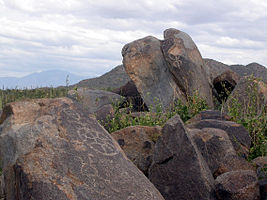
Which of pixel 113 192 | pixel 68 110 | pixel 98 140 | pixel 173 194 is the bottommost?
pixel 173 194

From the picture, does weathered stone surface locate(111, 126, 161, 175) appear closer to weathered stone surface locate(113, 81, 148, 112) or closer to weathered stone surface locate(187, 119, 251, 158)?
weathered stone surface locate(187, 119, 251, 158)

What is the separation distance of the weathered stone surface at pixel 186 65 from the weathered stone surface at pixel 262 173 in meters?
5.00

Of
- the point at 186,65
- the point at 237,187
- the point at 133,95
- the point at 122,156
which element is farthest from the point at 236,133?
the point at 133,95

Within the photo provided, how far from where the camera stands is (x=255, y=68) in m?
23.9

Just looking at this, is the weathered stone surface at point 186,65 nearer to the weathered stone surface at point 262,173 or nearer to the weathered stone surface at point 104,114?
the weathered stone surface at point 104,114

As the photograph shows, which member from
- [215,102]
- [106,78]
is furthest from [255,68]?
[215,102]

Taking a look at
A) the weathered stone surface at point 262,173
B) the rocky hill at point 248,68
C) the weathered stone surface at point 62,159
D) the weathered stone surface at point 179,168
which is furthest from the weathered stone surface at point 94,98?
the rocky hill at point 248,68

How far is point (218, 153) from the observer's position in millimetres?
5918

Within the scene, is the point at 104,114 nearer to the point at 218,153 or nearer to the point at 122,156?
the point at 218,153

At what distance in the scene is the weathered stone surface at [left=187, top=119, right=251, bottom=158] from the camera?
256 inches

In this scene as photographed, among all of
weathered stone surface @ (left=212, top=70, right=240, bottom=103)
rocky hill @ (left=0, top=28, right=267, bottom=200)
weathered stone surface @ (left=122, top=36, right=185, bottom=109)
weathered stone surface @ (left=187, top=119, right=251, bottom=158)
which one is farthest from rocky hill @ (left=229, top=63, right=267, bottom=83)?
weathered stone surface @ (left=187, top=119, right=251, bottom=158)

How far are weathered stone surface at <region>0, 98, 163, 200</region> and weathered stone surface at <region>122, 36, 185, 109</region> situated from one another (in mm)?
7277

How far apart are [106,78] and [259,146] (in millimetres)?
22977

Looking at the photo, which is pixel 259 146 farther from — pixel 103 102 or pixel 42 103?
pixel 103 102
